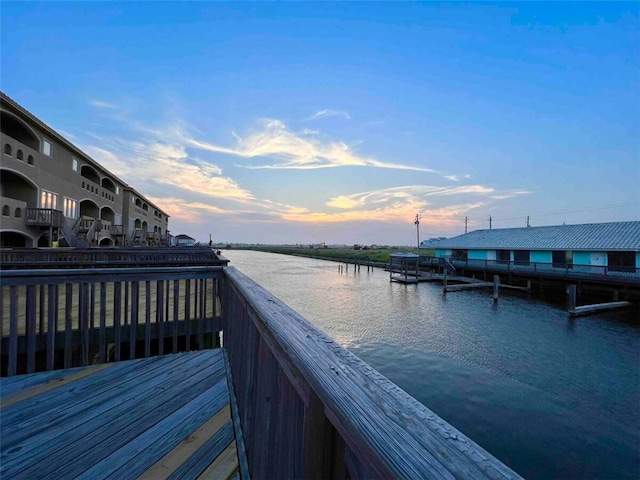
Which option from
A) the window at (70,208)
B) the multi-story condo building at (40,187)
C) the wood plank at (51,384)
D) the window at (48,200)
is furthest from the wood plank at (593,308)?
the window at (70,208)

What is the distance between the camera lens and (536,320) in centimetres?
1602

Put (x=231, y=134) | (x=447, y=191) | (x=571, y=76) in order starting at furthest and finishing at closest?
(x=447, y=191), (x=231, y=134), (x=571, y=76)

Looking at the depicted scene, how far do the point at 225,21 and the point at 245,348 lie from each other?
1562 centimetres

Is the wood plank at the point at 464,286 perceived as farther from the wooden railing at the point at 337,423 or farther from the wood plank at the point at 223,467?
the wooden railing at the point at 337,423

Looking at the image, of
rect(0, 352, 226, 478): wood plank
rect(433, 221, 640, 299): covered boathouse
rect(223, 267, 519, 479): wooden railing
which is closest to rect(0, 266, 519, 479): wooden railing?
rect(223, 267, 519, 479): wooden railing

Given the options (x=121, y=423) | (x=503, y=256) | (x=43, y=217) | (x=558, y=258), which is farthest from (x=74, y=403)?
(x=503, y=256)

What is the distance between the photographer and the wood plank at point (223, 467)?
183cm

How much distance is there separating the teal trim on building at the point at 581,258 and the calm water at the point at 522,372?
6.87 meters

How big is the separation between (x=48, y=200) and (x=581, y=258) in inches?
1510

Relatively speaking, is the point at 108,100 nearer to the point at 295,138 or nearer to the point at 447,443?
the point at 295,138

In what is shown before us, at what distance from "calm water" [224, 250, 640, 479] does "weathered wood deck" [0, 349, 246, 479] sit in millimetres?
6671

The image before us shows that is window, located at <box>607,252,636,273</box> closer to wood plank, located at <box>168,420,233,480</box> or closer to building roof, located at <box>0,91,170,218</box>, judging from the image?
wood plank, located at <box>168,420,233,480</box>

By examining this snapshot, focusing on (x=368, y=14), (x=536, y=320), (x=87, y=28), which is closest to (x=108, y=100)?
(x=87, y=28)

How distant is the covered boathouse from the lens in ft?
66.9
